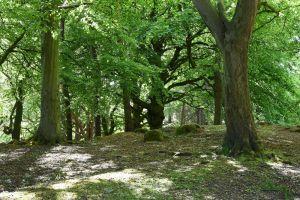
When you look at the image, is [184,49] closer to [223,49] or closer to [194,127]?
[194,127]

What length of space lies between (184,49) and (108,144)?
406 inches

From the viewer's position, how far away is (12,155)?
33.7 feet

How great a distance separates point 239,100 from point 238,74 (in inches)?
23.1

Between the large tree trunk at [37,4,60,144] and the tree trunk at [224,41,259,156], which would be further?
the large tree trunk at [37,4,60,144]

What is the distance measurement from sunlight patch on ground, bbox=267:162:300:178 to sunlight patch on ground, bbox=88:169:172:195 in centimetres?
257

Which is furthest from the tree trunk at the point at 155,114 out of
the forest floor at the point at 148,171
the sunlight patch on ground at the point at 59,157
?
the sunlight patch on ground at the point at 59,157

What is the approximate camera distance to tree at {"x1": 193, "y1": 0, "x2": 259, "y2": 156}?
9281 mm

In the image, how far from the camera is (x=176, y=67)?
20.8 meters

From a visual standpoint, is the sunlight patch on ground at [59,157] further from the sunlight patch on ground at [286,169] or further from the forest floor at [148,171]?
the sunlight patch on ground at [286,169]

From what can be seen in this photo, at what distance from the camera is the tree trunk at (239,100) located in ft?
30.6

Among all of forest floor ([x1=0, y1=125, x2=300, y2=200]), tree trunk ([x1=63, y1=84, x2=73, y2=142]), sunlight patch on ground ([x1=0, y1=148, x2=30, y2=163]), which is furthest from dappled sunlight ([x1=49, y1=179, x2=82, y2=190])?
tree trunk ([x1=63, y1=84, x2=73, y2=142])

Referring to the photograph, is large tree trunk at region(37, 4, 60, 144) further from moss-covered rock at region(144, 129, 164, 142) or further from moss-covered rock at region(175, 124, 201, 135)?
moss-covered rock at region(175, 124, 201, 135)

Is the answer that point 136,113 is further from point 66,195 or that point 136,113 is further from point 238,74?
point 66,195

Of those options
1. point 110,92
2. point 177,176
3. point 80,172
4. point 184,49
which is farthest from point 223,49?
point 184,49
